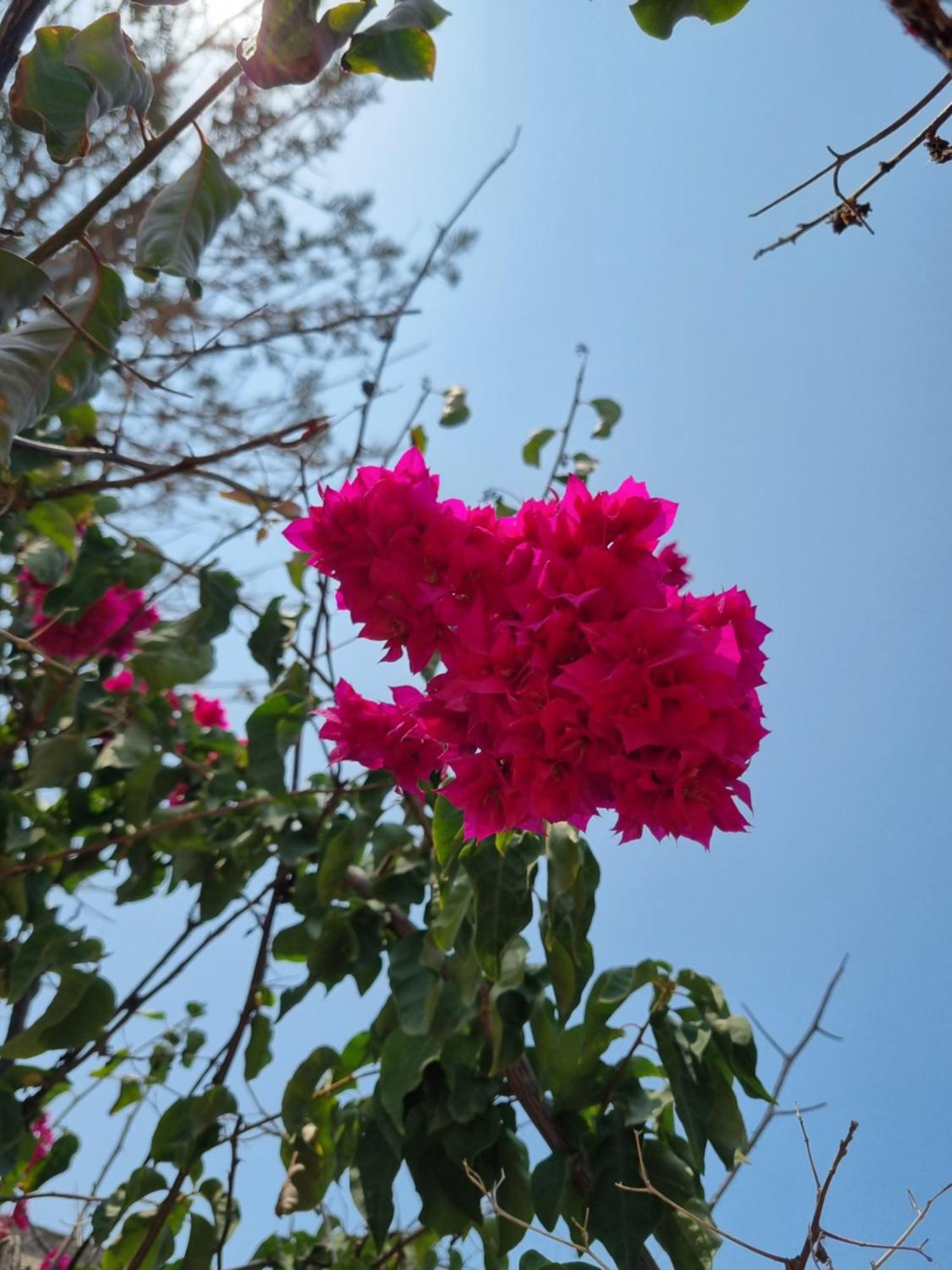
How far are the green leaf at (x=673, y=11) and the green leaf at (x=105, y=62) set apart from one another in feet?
1.32

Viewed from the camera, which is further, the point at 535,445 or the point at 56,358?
the point at 535,445

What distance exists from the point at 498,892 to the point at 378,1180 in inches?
15.2

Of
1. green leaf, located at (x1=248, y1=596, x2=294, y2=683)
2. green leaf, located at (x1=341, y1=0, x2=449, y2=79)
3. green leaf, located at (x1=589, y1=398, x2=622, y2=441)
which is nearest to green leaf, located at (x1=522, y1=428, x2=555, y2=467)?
green leaf, located at (x1=589, y1=398, x2=622, y2=441)

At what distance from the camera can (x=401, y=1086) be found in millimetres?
1075

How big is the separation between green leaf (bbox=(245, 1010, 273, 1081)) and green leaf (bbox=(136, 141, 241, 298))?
1.00m

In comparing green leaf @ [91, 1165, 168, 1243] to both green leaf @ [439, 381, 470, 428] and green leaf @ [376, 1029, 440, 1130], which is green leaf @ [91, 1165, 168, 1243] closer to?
green leaf @ [376, 1029, 440, 1130]

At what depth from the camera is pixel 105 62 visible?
0.77 metres

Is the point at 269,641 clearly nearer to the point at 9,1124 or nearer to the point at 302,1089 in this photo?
the point at 302,1089

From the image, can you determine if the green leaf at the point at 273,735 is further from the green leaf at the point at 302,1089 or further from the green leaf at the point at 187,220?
the green leaf at the point at 187,220

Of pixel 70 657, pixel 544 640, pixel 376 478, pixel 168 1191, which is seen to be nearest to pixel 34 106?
pixel 376 478

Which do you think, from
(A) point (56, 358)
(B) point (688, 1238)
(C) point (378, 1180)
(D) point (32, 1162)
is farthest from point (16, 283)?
(D) point (32, 1162)

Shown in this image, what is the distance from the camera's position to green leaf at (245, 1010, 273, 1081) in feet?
4.58

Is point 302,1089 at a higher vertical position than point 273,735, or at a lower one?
lower

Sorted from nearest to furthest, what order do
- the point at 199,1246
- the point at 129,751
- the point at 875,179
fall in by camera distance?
1. the point at 875,179
2. the point at 199,1246
3. the point at 129,751
